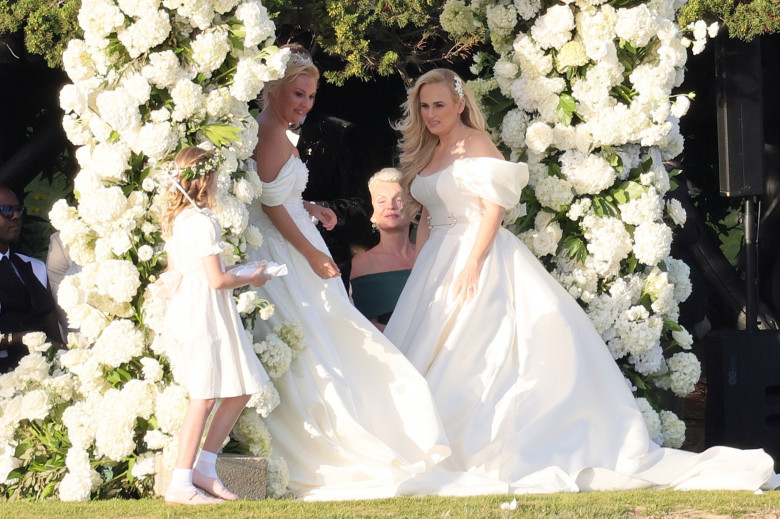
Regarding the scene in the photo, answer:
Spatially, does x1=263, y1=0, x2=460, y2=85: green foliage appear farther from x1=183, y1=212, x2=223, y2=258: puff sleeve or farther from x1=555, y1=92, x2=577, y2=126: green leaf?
x1=183, y1=212, x2=223, y2=258: puff sleeve

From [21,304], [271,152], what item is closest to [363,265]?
[271,152]

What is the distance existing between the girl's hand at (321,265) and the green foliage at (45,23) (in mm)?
2076

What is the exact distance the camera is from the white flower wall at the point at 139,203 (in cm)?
570

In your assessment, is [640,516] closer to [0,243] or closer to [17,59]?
[0,243]

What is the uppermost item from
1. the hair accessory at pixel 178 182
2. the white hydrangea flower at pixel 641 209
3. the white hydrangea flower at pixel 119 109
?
the white hydrangea flower at pixel 119 109

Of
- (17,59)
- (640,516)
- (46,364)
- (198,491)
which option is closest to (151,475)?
(198,491)

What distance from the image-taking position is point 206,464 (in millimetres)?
5457

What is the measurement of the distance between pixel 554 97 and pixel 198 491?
10.9 feet

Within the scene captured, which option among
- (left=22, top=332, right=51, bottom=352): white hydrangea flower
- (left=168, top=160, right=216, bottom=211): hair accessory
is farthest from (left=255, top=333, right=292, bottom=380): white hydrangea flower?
(left=22, top=332, right=51, bottom=352): white hydrangea flower

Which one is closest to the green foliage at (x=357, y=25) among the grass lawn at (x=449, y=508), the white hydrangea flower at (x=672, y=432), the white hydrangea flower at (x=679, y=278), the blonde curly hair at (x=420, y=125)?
the blonde curly hair at (x=420, y=125)

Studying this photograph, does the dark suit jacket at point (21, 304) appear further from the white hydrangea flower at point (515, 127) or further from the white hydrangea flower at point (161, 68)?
the white hydrangea flower at point (515, 127)

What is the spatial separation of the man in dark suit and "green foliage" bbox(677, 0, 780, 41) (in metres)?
2.84

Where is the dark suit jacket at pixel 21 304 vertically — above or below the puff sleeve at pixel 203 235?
below

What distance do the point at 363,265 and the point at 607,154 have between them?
165 cm
